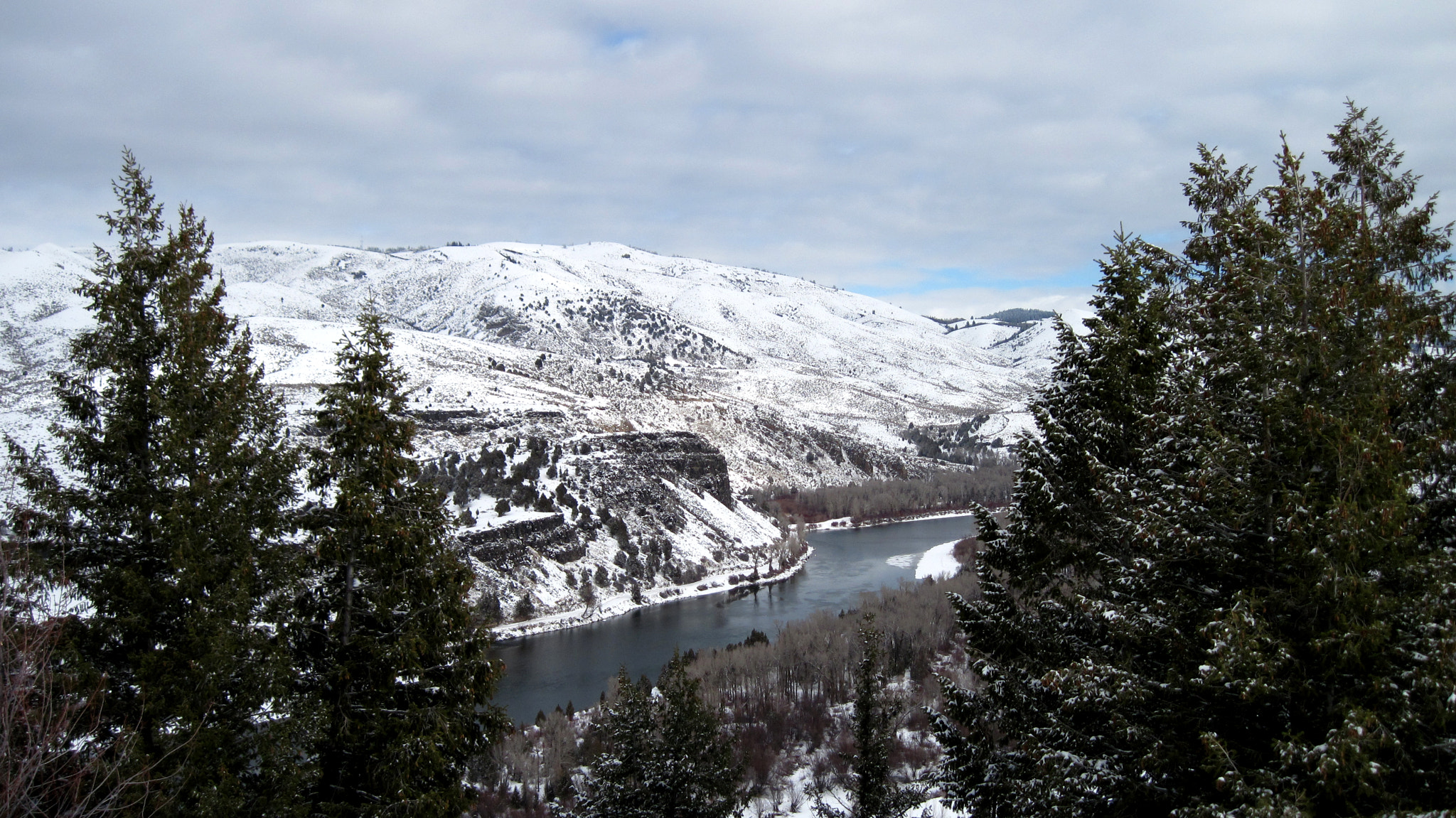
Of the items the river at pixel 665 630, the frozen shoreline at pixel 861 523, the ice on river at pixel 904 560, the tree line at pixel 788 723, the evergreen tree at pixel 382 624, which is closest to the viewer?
the evergreen tree at pixel 382 624

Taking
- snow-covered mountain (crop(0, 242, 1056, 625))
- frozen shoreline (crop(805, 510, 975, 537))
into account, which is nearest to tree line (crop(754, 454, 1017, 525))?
frozen shoreline (crop(805, 510, 975, 537))

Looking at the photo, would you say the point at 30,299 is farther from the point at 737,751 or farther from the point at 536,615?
the point at 737,751

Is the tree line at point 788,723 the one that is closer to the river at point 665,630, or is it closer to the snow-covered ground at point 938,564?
the river at point 665,630

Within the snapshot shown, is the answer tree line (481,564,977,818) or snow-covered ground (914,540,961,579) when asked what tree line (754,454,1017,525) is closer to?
snow-covered ground (914,540,961,579)

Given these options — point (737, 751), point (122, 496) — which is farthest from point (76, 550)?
point (737, 751)

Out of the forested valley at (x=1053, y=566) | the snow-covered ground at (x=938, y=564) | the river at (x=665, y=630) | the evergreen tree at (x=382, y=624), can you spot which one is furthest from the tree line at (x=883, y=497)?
the evergreen tree at (x=382, y=624)

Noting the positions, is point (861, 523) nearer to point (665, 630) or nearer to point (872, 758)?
point (665, 630)

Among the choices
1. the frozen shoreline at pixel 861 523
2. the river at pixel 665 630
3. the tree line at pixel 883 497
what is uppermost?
the tree line at pixel 883 497

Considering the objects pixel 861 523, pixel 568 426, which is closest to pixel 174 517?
pixel 568 426
